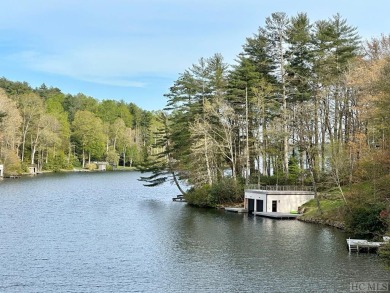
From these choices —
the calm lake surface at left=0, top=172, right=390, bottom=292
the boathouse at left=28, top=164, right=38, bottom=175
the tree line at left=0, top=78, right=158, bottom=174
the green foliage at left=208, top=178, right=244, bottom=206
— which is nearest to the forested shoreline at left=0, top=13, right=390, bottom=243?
the green foliage at left=208, top=178, right=244, bottom=206

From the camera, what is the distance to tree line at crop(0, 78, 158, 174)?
3858 inches

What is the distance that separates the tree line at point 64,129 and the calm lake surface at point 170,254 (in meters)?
42.1

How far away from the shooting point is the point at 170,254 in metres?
28.1

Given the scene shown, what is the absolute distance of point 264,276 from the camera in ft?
75.8

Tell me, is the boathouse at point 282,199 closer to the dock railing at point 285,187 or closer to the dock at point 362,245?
the dock railing at point 285,187

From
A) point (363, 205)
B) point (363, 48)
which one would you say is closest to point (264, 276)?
point (363, 205)

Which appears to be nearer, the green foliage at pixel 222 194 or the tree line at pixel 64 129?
the green foliage at pixel 222 194

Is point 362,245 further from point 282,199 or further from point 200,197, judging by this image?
point 200,197

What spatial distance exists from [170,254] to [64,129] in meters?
102

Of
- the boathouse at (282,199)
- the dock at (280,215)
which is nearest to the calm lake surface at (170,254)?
the dock at (280,215)

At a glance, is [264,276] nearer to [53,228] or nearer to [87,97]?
[53,228]

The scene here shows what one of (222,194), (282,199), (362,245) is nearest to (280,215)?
(282,199)

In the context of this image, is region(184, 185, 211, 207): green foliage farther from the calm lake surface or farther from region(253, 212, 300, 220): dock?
region(253, 212, 300, 220): dock

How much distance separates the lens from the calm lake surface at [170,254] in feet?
72.2
